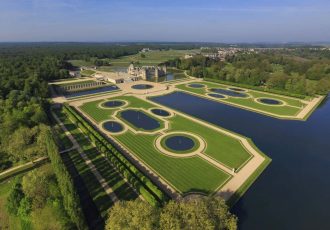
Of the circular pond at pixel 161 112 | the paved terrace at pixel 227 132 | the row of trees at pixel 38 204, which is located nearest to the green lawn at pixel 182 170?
the paved terrace at pixel 227 132

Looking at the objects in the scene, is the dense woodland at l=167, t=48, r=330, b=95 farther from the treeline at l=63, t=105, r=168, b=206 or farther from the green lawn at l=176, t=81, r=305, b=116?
the treeline at l=63, t=105, r=168, b=206

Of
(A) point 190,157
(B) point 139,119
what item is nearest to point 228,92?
(B) point 139,119

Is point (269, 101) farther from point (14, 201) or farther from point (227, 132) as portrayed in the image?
point (14, 201)

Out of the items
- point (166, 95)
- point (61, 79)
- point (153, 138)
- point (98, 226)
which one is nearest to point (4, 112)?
point (153, 138)

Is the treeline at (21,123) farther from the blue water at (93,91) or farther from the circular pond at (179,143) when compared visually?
the circular pond at (179,143)

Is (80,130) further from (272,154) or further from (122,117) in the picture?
(272,154)

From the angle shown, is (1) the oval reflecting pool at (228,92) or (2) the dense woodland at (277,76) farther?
(2) the dense woodland at (277,76)
